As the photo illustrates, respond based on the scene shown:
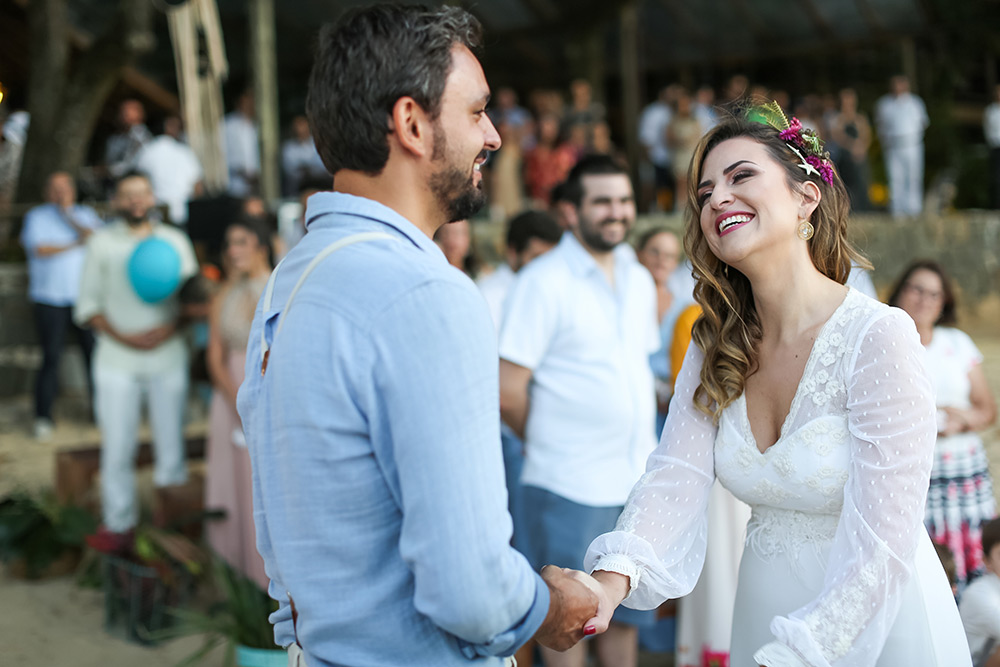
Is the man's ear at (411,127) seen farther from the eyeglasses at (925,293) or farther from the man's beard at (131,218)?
the man's beard at (131,218)

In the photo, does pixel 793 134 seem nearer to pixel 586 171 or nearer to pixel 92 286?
pixel 586 171

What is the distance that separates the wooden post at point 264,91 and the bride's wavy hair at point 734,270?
302 inches

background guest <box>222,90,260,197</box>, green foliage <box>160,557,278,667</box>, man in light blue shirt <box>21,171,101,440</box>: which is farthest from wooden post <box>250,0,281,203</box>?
green foliage <box>160,557,278,667</box>

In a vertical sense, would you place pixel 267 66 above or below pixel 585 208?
above

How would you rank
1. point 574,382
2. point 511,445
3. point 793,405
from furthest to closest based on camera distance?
point 511,445 → point 574,382 → point 793,405

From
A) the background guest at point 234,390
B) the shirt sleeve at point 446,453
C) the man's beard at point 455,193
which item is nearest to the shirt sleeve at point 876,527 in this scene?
the shirt sleeve at point 446,453

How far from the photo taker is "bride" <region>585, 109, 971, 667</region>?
1737mm

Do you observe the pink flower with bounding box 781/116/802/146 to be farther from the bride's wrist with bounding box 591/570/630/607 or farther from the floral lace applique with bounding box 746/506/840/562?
the bride's wrist with bounding box 591/570/630/607

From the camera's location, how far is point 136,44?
28.0 ft

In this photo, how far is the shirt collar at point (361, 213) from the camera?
4.71 ft

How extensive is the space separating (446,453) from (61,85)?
9.24 metres

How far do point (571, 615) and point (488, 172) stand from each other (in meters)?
10.4

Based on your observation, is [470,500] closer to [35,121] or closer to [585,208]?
[585,208]

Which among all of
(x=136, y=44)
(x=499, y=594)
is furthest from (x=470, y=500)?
(x=136, y=44)
